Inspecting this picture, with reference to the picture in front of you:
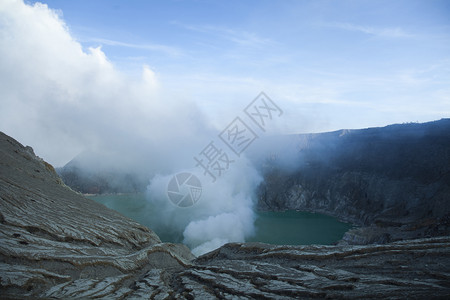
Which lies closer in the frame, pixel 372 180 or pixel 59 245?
pixel 59 245

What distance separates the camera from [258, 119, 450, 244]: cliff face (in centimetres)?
5269

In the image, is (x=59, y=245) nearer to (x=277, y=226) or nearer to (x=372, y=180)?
(x=277, y=226)

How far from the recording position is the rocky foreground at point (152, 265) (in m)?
9.34

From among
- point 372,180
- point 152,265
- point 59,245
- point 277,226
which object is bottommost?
point 277,226

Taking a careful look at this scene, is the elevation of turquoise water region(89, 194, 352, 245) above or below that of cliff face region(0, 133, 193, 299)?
below

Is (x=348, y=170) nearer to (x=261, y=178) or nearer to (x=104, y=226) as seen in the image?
(x=261, y=178)

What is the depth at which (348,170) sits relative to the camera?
83.1 metres

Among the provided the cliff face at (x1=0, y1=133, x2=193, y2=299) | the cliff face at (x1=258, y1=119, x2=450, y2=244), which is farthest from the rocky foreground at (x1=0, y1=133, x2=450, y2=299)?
the cliff face at (x1=258, y1=119, x2=450, y2=244)

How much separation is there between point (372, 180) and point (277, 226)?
31.2m

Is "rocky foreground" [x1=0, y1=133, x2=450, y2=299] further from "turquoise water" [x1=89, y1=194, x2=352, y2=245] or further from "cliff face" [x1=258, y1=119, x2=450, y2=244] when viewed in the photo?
"turquoise water" [x1=89, y1=194, x2=352, y2=245]

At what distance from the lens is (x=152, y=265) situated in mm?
16062

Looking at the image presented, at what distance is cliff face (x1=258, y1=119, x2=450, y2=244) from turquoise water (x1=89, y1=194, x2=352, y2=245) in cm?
653

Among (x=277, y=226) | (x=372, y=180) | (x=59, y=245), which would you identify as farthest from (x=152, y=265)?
(x=372, y=180)

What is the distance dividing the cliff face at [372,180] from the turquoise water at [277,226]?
653 centimetres
